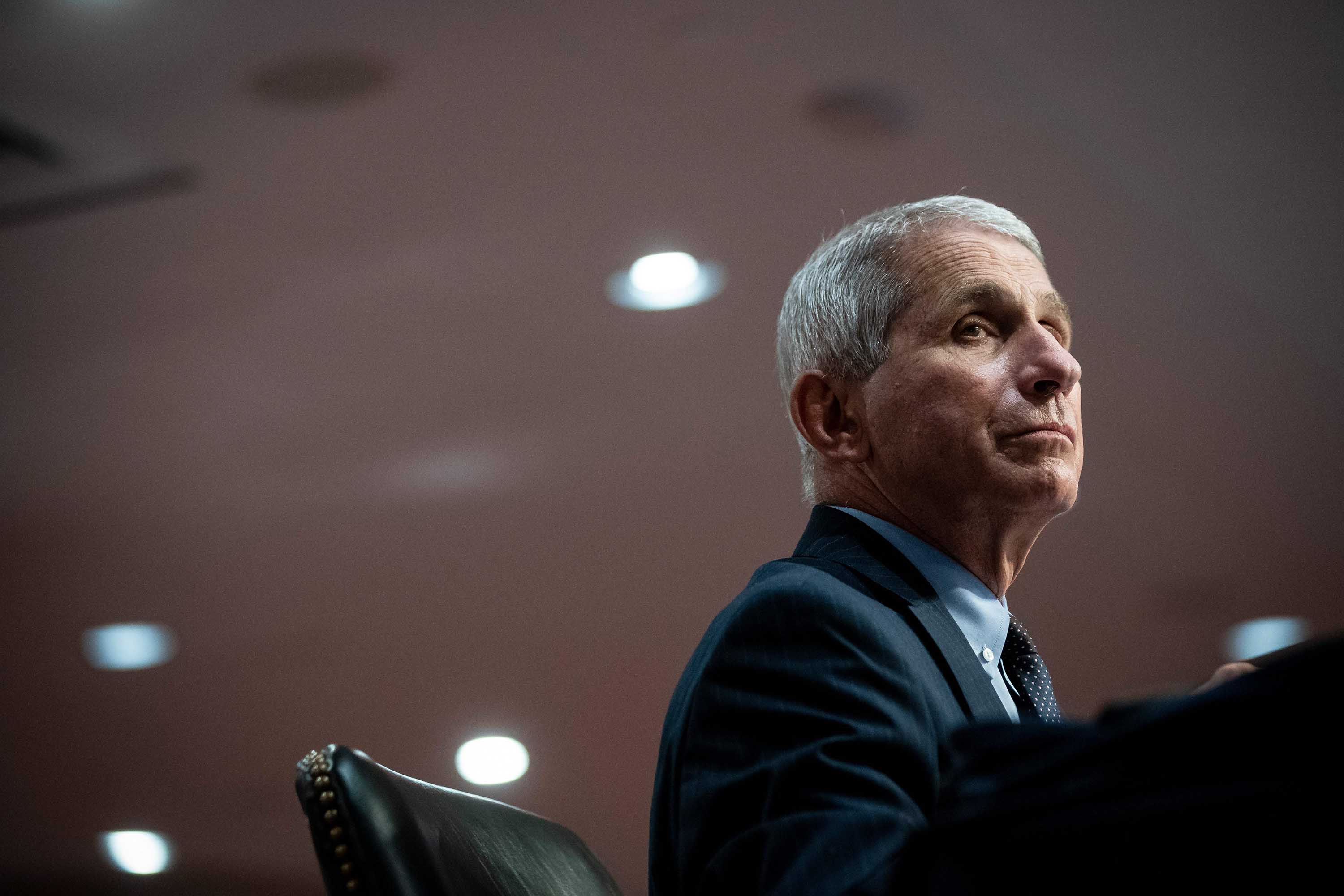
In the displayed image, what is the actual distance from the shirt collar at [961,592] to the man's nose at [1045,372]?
7.5 inches

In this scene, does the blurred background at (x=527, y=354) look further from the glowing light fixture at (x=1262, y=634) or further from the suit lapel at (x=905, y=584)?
the suit lapel at (x=905, y=584)

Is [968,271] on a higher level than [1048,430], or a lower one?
higher

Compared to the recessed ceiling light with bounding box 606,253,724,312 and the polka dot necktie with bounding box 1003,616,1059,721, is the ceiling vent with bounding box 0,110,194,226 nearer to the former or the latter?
the recessed ceiling light with bounding box 606,253,724,312

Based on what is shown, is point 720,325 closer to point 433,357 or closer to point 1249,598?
point 433,357

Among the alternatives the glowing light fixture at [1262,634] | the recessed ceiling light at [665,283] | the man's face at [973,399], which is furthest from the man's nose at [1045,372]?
the glowing light fixture at [1262,634]

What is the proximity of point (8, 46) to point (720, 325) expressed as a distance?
232cm

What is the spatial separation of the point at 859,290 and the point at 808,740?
0.65 m

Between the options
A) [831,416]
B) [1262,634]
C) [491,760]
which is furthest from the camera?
Answer: [491,760]

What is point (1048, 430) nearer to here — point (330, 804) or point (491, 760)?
point (330, 804)

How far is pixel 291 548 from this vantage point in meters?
4.99

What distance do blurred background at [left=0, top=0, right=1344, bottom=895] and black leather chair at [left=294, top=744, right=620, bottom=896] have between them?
8.54 ft

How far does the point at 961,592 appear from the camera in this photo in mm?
1221

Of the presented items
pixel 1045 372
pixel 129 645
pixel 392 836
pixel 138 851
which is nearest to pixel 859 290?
pixel 1045 372

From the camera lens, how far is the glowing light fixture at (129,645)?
5.35 meters
